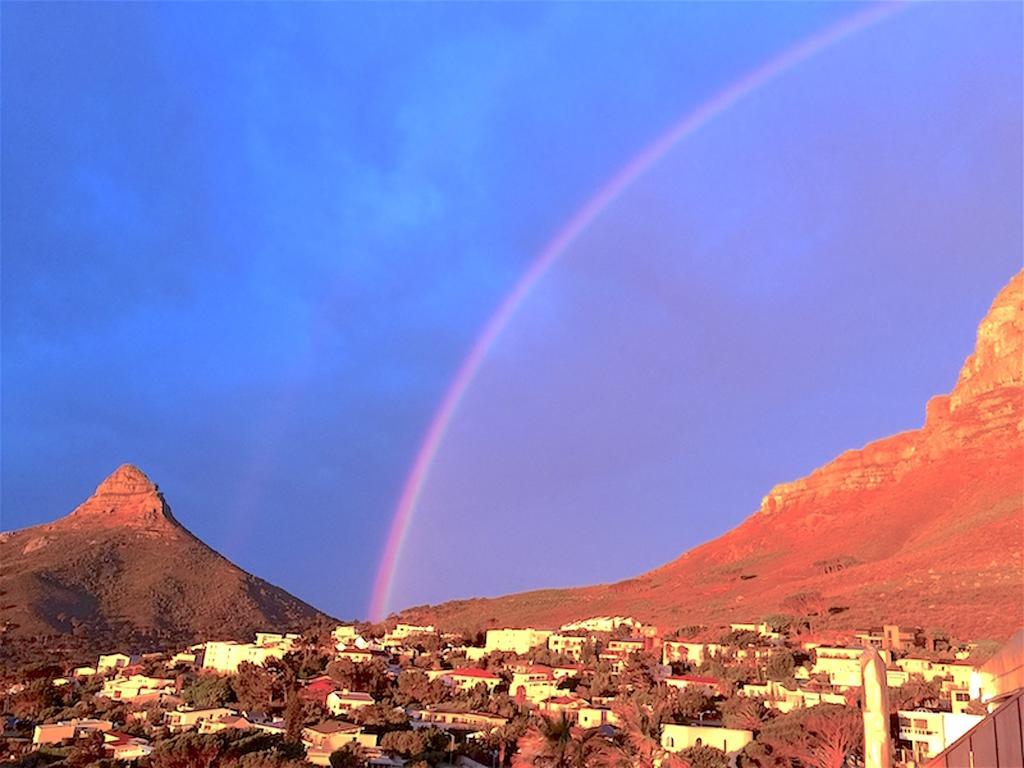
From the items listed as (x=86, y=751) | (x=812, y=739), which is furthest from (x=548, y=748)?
(x=86, y=751)

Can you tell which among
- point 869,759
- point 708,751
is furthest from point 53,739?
point 869,759

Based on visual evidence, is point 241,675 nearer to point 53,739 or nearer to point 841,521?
point 53,739

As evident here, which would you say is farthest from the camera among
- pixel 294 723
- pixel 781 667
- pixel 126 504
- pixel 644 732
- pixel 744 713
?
pixel 126 504

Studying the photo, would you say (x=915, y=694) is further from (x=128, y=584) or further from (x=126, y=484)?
(x=126, y=484)

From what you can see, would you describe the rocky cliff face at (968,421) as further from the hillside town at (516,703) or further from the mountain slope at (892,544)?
the hillside town at (516,703)

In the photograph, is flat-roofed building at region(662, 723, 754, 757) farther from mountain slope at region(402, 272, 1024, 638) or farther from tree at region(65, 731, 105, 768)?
mountain slope at region(402, 272, 1024, 638)

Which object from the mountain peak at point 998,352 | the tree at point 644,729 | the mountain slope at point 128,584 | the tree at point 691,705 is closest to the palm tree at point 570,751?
the tree at point 644,729
